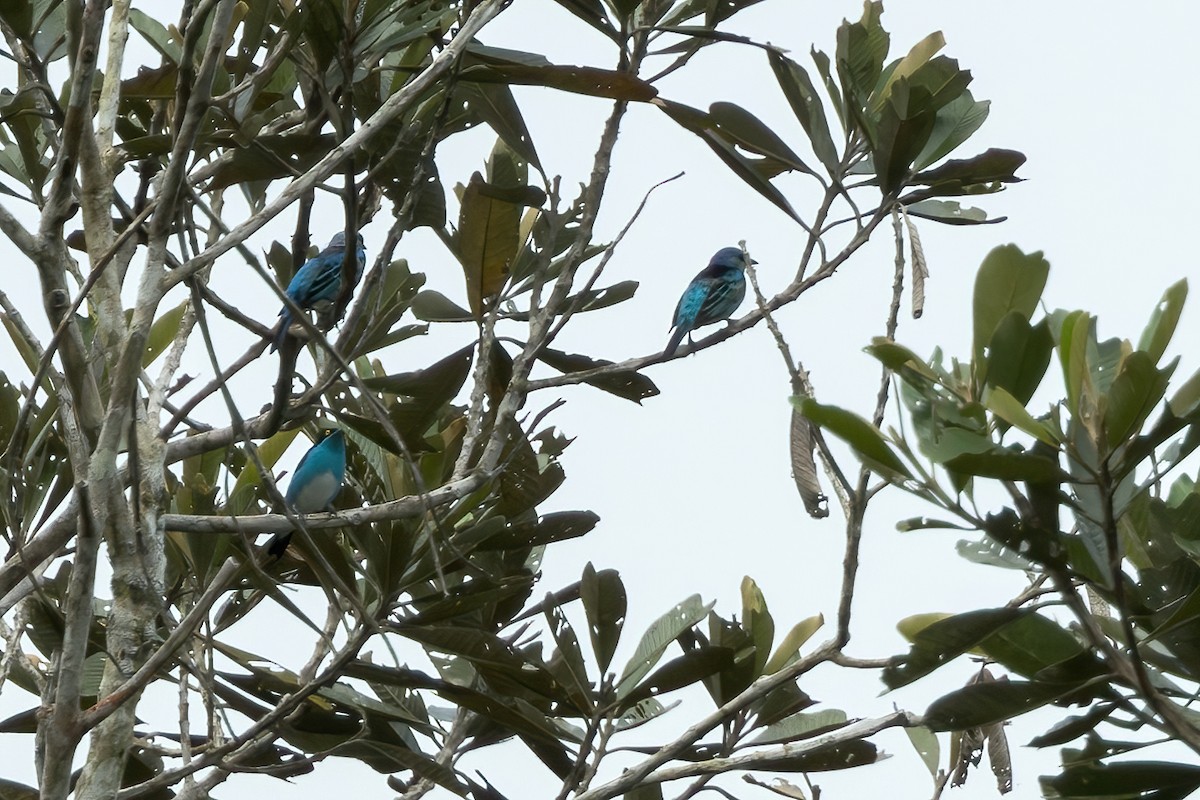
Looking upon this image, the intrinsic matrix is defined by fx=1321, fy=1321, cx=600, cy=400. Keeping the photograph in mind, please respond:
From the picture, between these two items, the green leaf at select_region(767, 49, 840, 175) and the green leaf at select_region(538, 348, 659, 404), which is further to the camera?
the green leaf at select_region(538, 348, 659, 404)

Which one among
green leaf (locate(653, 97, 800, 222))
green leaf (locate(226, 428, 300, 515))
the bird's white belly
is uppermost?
the bird's white belly

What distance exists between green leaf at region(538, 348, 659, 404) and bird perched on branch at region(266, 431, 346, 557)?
0.75 metres

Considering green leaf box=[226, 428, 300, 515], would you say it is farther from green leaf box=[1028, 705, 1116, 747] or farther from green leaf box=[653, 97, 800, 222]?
green leaf box=[1028, 705, 1116, 747]

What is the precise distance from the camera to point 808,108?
3.81m

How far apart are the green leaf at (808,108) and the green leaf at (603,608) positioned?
1.35 meters

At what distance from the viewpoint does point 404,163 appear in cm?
361

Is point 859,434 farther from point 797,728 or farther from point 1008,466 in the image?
point 797,728

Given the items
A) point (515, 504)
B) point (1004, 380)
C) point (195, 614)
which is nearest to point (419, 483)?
point (195, 614)

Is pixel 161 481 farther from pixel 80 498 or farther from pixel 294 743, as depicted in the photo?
pixel 294 743

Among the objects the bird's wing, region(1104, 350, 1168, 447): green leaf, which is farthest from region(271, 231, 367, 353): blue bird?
region(1104, 350, 1168, 447): green leaf

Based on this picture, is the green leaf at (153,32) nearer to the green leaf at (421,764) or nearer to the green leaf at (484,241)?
the green leaf at (484,241)

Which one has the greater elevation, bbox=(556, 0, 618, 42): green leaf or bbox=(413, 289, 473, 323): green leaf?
bbox=(556, 0, 618, 42): green leaf

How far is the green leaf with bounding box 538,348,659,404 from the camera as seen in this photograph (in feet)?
13.3

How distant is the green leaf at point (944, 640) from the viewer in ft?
8.55
